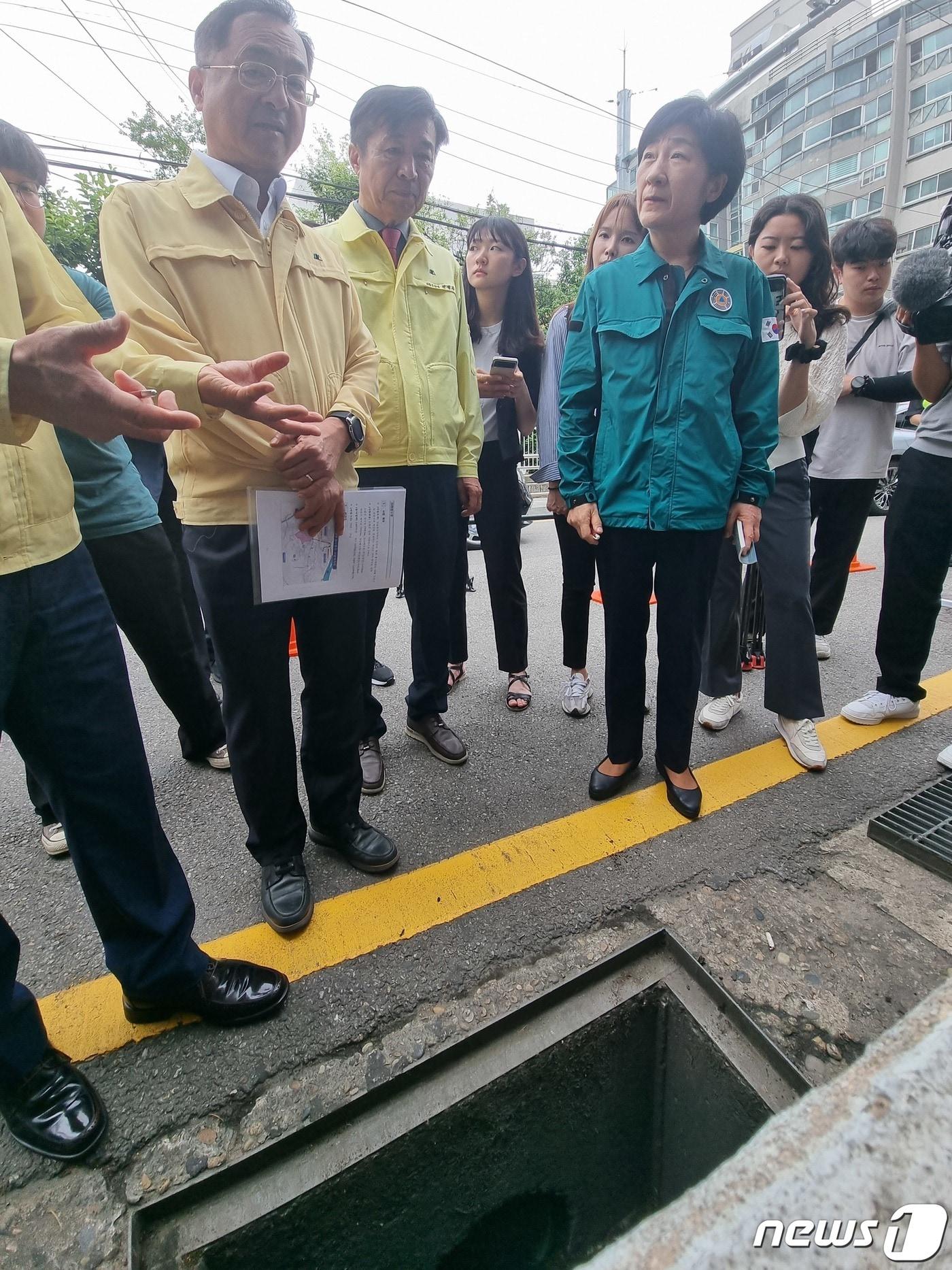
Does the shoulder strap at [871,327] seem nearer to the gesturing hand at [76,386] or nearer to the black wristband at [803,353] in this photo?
the black wristband at [803,353]

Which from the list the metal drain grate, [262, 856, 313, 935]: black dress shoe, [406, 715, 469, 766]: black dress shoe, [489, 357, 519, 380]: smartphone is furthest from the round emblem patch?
[262, 856, 313, 935]: black dress shoe

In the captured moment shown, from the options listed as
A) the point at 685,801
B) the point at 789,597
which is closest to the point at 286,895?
the point at 685,801

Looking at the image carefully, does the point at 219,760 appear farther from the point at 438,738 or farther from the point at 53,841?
the point at 438,738

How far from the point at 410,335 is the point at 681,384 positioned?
895mm

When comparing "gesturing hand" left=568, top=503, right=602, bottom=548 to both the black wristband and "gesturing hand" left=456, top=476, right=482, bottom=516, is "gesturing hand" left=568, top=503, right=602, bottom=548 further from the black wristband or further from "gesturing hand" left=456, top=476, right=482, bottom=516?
the black wristband

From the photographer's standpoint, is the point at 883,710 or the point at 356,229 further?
the point at 883,710

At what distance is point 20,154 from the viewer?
6.30 feet

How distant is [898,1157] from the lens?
638mm

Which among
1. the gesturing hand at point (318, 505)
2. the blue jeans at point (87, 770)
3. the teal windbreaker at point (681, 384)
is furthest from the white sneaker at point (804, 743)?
the blue jeans at point (87, 770)

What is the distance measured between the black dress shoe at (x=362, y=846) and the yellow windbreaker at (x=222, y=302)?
0.98 metres

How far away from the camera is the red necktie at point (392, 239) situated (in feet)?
6.68

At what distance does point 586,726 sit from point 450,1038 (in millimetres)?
1571

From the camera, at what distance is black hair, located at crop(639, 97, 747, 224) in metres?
1.77

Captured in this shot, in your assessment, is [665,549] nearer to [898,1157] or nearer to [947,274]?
[947,274]
